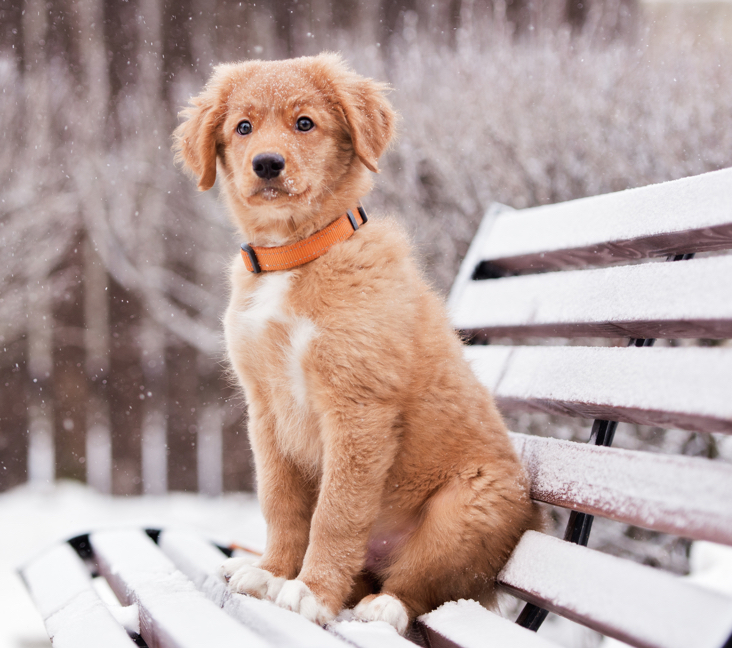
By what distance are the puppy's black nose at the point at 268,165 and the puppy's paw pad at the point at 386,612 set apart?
3.83ft

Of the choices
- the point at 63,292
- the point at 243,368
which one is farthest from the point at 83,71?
the point at 243,368

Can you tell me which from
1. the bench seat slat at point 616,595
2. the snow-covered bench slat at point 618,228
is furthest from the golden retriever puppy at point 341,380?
the snow-covered bench slat at point 618,228

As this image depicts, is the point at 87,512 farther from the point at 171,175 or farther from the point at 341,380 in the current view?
the point at 341,380

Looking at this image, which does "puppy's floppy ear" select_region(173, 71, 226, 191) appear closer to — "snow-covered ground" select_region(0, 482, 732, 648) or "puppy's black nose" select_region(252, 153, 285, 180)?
"puppy's black nose" select_region(252, 153, 285, 180)

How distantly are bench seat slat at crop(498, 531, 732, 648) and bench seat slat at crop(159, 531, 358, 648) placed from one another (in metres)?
0.46

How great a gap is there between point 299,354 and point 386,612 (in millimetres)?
697

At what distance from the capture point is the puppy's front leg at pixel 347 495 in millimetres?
1667

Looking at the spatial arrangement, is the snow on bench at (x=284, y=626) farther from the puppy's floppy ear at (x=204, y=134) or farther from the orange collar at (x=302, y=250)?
the puppy's floppy ear at (x=204, y=134)

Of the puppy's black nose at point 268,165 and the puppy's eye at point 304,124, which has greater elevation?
the puppy's eye at point 304,124

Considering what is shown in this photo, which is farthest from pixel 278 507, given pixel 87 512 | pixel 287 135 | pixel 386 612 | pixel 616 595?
pixel 87 512

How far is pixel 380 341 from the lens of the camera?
1781 millimetres

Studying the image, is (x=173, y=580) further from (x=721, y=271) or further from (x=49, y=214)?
(x=49, y=214)

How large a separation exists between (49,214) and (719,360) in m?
5.32

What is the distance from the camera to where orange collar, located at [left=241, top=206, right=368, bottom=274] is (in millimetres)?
1928
